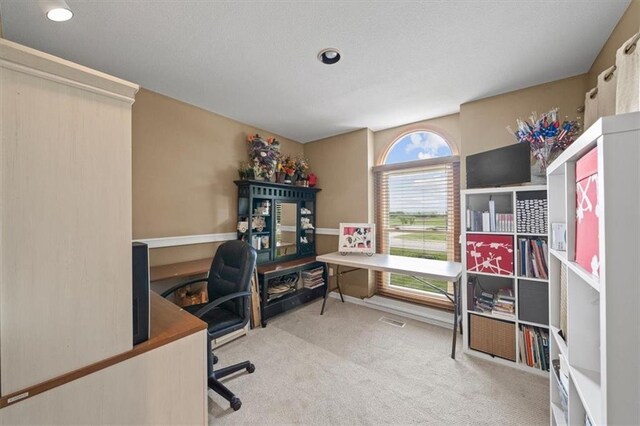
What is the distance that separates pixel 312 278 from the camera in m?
3.50

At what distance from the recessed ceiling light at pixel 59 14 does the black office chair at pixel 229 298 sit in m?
1.76

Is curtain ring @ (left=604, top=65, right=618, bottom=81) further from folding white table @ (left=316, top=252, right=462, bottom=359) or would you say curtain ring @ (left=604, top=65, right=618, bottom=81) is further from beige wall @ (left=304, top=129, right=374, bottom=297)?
beige wall @ (left=304, top=129, right=374, bottom=297)

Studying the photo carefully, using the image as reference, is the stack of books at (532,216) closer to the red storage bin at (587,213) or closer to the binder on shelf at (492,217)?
the binder on shelf at (492,217)

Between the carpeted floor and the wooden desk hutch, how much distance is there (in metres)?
0.54

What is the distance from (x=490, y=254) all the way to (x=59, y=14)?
3562mm

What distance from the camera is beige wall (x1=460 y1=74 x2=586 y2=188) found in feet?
7.18

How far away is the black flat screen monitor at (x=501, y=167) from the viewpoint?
207 cm

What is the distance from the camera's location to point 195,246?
9.34ft

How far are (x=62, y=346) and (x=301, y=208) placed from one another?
3093 millimetres

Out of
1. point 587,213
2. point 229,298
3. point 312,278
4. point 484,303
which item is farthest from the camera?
point 312,278

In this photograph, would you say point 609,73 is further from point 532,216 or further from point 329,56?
point 329,56

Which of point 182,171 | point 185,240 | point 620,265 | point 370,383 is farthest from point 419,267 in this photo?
point 182,171

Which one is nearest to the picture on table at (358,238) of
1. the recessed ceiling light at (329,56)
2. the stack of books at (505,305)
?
the stack of books at (505,305)

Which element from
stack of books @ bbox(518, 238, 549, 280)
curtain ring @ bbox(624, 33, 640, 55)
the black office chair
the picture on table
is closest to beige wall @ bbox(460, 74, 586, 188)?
stack of books @ bbox(518, 238, 549, 280)
